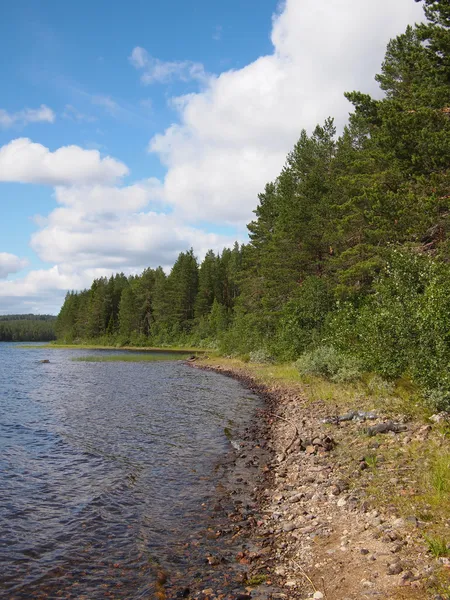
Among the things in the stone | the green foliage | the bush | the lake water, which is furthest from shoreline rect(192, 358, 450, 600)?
the green foliage

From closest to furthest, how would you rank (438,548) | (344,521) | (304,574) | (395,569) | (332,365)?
(395,569) → (438,548) → (304,574) → (344,521) → (332,365)

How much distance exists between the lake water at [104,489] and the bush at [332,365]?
430 cm

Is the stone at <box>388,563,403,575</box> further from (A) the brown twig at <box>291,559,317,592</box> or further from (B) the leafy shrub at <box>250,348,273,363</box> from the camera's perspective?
(B) the leafy shrub at <box>250,348,273,363</box>

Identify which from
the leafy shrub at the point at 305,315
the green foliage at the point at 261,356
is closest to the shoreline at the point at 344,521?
the leafy shrub at the point at 305,315

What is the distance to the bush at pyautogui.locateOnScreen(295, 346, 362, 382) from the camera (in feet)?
73.7

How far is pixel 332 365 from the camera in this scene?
80.8ft

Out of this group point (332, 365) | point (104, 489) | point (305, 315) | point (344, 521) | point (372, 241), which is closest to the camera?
point (344, 521)

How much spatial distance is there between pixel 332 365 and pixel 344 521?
54.2 ft

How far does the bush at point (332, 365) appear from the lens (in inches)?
884

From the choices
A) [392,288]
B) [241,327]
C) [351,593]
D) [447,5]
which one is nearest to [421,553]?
[351,593]

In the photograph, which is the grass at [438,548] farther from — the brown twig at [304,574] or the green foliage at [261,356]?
the green foliage at [261,356]

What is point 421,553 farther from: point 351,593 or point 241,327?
point 241,327

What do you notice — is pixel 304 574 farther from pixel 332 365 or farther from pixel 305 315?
pixel 305 315

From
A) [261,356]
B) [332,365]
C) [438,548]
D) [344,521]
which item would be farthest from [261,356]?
[438,548]
